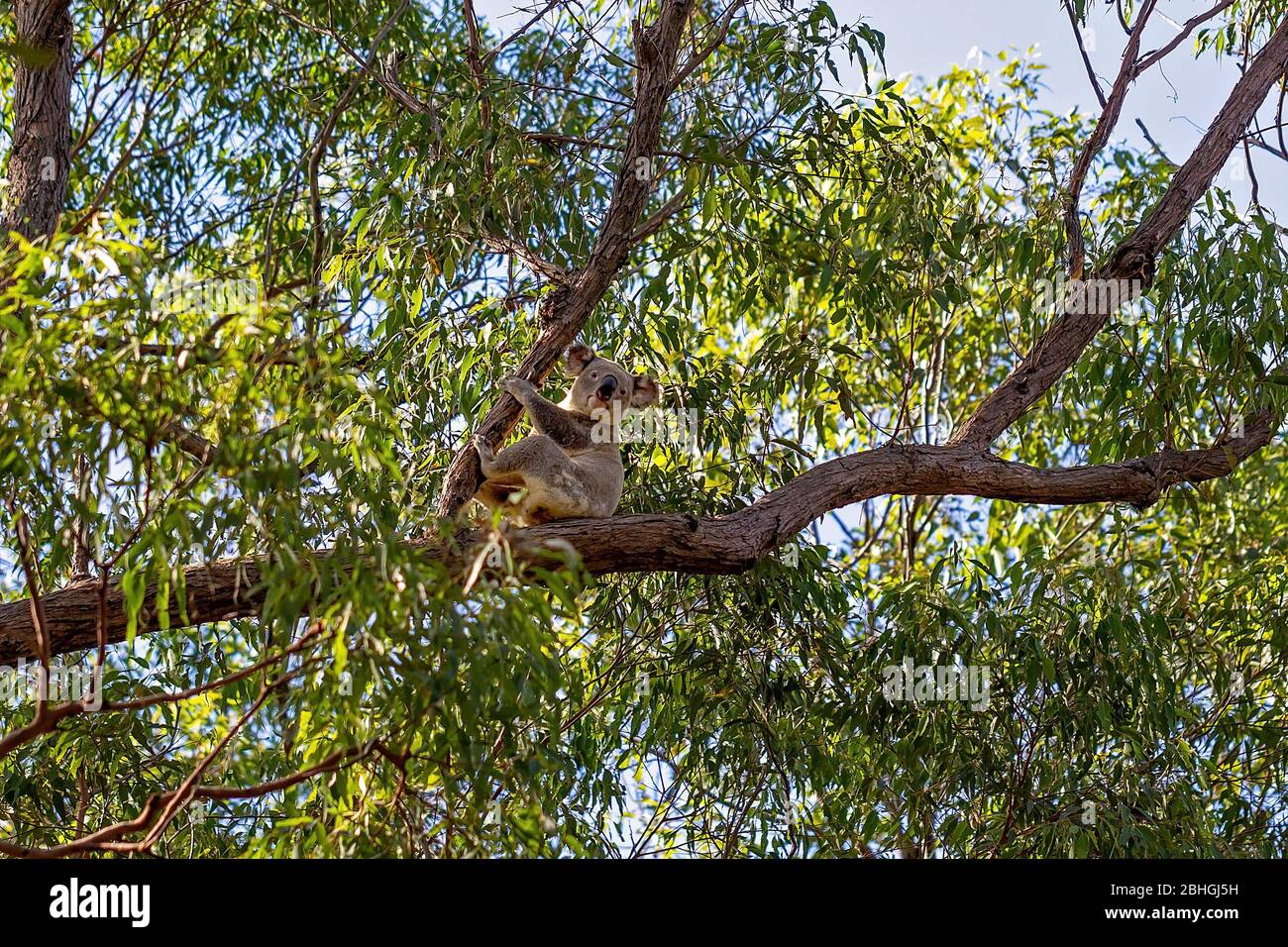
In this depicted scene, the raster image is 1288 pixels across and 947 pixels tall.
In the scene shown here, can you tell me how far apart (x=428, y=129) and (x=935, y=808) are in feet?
11.4

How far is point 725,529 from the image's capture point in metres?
4.63

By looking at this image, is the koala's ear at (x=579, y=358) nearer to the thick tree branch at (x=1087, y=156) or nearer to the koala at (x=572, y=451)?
the koala at (x=572, y=451)

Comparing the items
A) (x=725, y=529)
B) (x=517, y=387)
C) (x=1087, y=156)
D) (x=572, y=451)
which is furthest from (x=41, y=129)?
(x=1087, y=156)

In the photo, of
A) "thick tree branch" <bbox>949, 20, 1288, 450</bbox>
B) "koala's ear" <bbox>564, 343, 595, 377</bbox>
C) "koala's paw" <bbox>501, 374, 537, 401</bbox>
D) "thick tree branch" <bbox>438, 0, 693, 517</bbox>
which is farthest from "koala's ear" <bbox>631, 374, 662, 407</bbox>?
"thick tree branch" <bbox>949, 20, 1288, 450</bbox>

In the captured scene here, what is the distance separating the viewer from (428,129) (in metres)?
6.04

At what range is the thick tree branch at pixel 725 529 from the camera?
3936mm

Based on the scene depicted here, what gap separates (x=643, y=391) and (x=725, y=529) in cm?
86

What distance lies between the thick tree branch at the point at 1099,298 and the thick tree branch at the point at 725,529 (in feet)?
0.83
